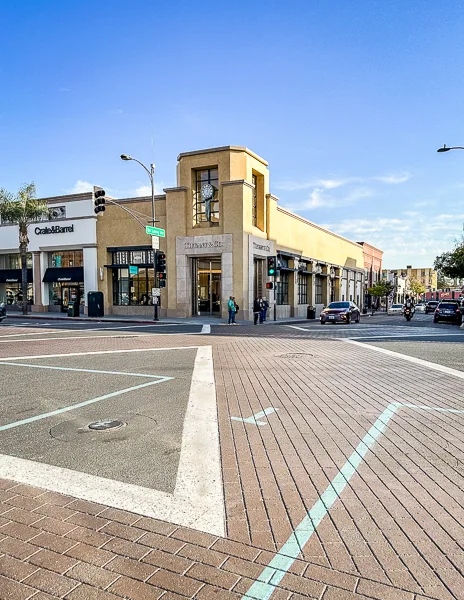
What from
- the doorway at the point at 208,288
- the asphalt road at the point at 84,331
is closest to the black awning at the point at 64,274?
the doorway at the point at 208,288

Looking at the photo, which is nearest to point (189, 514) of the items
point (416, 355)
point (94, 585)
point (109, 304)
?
point (94, 585)

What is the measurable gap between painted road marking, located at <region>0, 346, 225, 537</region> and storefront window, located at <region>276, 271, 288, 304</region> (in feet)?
104

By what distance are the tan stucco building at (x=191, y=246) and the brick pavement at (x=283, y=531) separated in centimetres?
2463

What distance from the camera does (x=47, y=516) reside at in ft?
10.6

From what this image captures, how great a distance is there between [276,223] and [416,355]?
2410 cm

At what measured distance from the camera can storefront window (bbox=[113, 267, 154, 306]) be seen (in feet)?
109

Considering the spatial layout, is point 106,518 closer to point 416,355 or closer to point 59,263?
point 416,355

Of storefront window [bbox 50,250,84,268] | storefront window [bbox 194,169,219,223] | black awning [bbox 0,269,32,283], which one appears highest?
storefront window [bbox 194,169,219,223]

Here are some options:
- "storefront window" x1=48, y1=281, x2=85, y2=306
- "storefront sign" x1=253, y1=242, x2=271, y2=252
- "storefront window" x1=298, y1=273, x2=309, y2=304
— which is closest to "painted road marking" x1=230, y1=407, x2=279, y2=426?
"storefront sign" x1=253, y1=242, x2=271, y2=252

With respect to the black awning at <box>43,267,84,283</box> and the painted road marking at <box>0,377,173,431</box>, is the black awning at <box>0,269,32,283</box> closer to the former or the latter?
the black awning at <box>43,267,84,283</box>

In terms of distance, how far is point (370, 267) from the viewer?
74625mm

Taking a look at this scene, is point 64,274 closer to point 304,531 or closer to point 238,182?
point 238,182

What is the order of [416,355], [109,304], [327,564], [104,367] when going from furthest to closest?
[109,304], [416,355], [104,367], [327,564]

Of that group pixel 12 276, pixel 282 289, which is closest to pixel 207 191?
pixel 282 289
